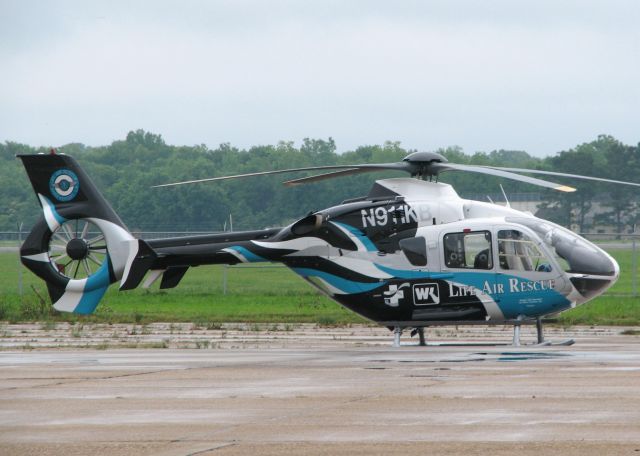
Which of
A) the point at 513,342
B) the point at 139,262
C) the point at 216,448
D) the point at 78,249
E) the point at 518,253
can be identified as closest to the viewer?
the point at 216,448

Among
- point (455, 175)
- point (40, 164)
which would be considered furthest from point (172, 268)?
point (455, 175)

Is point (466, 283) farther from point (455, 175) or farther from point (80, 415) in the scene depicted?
point (455, 175)

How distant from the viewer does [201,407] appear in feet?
46.9

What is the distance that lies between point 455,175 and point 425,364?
3111 inches

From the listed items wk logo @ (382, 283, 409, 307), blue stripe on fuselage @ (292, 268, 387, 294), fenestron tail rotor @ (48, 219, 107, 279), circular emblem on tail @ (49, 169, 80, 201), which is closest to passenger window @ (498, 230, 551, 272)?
wk logo @ (382, 283, 409, 307)

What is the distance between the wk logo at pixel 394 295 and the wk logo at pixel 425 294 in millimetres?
216

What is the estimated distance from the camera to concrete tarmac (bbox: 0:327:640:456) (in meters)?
11.5

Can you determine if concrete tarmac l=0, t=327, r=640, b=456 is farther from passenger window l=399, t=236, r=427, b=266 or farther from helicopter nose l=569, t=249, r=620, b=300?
passenger window l=399, t=236, r=427, b=266

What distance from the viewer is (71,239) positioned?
25.1 metres

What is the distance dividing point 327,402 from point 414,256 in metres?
8.86

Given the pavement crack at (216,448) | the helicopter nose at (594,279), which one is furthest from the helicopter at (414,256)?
the pavement crack at (216,448)

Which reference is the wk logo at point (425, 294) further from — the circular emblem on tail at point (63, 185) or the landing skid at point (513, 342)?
the circular emblem on tail at point (63, 185)

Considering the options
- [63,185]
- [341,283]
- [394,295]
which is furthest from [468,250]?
[63,185]

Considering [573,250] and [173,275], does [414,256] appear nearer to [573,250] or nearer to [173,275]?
[573,250]
